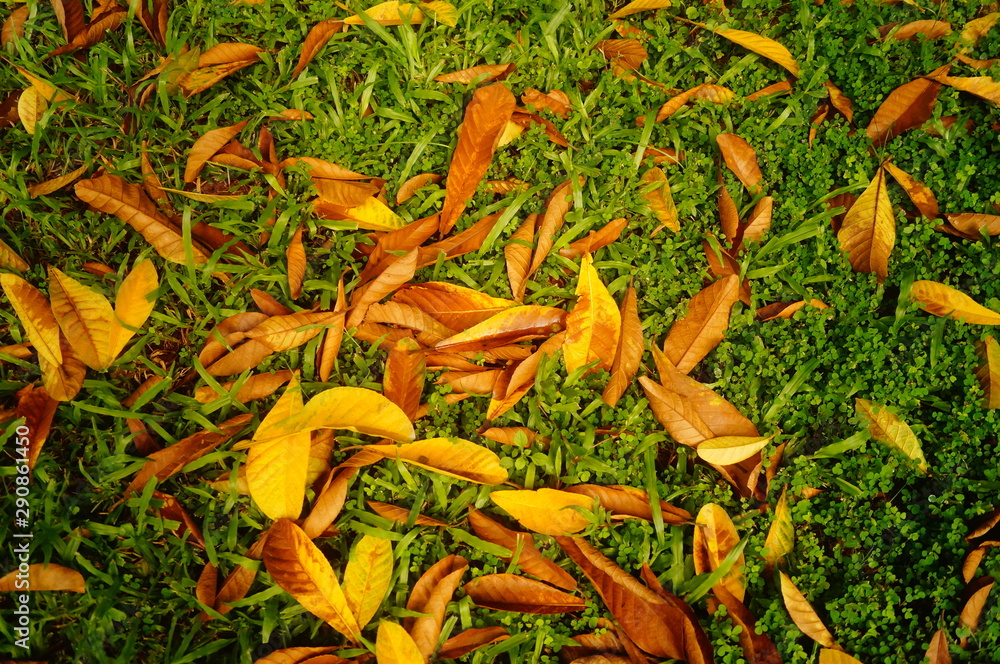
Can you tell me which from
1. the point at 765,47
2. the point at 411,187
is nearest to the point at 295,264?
the point at 411,187

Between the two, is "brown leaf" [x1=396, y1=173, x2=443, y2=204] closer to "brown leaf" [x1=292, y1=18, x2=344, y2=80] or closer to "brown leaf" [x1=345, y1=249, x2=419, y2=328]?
"brown leaf" [x1=345, y1=249, x2=419, y2=328]

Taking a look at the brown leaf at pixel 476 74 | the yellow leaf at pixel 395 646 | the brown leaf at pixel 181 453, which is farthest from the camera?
the brown leaf at pixel 476 74

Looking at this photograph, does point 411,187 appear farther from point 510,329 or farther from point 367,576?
point 367,576

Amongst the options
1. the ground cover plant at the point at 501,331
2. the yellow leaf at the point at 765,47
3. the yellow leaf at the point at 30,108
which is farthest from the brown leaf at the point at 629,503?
the yellow leaf at the point at 30,108

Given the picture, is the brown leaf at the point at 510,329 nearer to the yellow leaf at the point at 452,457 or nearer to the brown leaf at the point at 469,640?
the yellow leaf at the point at 452,457

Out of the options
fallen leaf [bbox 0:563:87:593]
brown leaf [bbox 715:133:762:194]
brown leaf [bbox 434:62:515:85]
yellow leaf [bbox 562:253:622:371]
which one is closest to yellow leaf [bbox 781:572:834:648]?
yellow leaf [bbox 562:253:622:371]

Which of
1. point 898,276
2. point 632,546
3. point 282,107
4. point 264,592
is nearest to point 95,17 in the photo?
point 282,107
